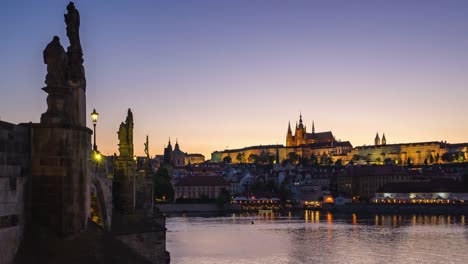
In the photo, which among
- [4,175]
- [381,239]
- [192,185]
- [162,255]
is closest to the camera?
[4,175]

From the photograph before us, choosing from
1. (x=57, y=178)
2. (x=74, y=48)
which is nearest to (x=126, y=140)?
(x=74, y=48)

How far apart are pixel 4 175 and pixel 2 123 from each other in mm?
1017

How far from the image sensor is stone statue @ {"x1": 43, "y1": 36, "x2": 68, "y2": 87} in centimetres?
1577

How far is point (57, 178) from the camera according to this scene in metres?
15.1

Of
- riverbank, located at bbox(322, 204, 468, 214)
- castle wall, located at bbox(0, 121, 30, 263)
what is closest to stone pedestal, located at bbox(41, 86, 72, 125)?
castle wall, located at bbox(0, 121, 30, 263)

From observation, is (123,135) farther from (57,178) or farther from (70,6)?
(57,178)

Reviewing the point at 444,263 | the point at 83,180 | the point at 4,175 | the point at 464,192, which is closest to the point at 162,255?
the point at 83,180

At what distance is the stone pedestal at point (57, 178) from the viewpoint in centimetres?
1490

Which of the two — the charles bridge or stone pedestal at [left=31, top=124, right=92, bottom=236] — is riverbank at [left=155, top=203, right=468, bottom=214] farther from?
stone pedestal at [left=31, top=124, right=92, bottom=236]

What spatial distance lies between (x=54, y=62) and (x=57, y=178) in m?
2.75

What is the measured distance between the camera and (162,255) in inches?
1479

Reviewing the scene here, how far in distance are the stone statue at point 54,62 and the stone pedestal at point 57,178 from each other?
118cm

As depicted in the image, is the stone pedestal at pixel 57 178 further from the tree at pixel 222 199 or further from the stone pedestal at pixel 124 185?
the tree at pixel 222 199

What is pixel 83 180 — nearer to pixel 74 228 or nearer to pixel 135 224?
pixel 74 228
